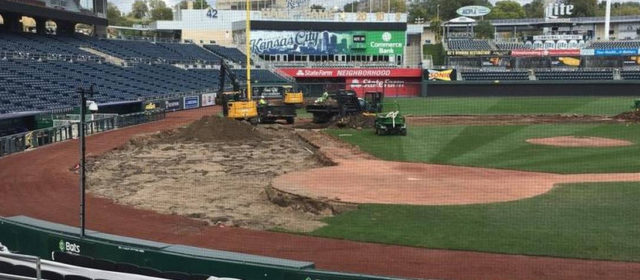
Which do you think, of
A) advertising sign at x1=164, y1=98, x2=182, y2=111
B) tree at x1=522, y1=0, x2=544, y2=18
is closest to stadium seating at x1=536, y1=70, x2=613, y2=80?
advertising sign at x1=164, y1=98, x2=182, y2=111

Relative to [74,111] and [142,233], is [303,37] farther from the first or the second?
[142,233]

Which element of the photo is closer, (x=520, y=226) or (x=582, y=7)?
(x=520, y=226)

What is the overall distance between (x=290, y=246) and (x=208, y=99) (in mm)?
43008

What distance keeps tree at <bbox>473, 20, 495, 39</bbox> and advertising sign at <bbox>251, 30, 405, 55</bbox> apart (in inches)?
1101

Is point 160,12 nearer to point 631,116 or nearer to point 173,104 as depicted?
point 173,104

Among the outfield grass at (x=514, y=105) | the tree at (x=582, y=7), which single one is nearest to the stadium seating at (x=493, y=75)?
the outfield grass at (x=514, y=105)

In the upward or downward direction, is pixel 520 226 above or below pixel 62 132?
below

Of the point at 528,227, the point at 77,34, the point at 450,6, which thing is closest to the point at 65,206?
the point at 528,227

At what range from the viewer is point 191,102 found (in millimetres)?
50500

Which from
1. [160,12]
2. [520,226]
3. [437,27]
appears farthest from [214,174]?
[160,12]

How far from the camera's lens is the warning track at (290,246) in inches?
408

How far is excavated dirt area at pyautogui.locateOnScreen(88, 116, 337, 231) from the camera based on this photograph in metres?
14.9

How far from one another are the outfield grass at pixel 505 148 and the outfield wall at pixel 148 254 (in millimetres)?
14076

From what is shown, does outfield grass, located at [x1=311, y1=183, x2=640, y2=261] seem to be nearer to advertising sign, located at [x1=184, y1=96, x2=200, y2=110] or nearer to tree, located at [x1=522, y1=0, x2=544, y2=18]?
advertising sign, located at [x1=184, y1=96, x2=200, y2=110]
